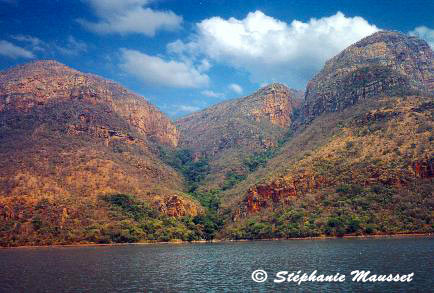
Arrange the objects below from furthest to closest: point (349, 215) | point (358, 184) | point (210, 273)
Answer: point (358, 184) → point (349, 215) → point (210, 273)

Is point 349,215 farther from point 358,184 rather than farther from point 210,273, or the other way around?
point 210,273

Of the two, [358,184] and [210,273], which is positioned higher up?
[358,184]

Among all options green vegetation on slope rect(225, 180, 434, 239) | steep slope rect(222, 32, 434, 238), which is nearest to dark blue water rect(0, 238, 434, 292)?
green vegetation on slope rect(225, 180, 434, 239)

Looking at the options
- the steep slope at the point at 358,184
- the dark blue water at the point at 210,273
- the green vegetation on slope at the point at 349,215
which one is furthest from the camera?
the steep slope at the point at 358,184

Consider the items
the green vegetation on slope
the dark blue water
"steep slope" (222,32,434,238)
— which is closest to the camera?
the dark blue water

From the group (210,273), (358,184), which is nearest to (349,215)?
(358,184)

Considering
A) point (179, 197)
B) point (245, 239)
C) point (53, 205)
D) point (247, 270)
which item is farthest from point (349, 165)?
point (53, 205)

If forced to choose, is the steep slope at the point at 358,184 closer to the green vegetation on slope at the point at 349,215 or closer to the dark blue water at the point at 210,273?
the green vegetation on slope at the point at 349,215

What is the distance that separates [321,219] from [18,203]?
11187 centimetres

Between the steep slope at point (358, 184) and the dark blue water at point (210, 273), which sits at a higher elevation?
the steep slope at point (358, 184)

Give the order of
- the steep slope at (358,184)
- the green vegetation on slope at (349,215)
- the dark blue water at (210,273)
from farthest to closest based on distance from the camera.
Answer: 1. the steep slope at (358,184)
2. the green vegetation on slope at (349,215)
3. the dark blue water at (210,273)

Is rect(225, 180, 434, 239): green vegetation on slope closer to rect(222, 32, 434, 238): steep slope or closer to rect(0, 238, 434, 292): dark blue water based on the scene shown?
rect(222, 32, 434, 238): steep slope

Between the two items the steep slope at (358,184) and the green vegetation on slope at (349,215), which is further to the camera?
the steep slope at (358,184)

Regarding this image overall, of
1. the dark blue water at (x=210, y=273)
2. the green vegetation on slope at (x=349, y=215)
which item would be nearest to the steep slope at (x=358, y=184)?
the green vegetation on slope at (x=349, y=215)
